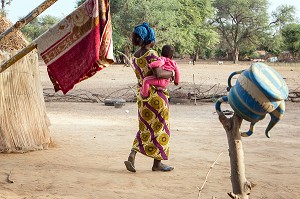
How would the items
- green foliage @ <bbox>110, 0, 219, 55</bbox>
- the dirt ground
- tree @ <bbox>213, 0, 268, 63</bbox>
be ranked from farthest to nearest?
tree @ <bbox>213, 0, 268, 63</bbox>, green foliage @ <bbox>110, 0, 219, 55</bbox>, the dirt ground

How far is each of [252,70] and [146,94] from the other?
270 centimetres

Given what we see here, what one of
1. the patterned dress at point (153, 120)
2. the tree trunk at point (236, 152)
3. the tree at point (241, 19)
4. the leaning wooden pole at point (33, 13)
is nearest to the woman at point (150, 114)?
the patterned dress at point (153, 120)

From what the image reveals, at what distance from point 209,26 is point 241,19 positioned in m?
6.77

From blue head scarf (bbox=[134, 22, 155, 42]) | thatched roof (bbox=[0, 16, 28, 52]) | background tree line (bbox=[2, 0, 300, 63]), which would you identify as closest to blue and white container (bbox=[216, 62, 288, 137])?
blue head scarf (bbox=[134, 22, 155, 42])

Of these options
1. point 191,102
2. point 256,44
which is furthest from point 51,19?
point 191,102

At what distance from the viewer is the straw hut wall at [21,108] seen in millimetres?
5406

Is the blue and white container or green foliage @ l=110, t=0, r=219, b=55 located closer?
the blue and white container

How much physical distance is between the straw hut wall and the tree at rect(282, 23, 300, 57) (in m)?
52.1

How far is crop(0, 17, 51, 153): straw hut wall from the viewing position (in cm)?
541

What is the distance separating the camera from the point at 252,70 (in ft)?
6.21

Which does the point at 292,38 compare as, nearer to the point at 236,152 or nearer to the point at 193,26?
the point at 193,26

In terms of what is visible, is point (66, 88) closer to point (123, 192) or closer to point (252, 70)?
point (123, 192)

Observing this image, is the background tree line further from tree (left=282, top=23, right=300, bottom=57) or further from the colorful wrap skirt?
the colorful wrap skirt

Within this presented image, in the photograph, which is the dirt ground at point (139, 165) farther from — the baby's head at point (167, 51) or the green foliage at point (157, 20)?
the green foliage at point (157, 20)
